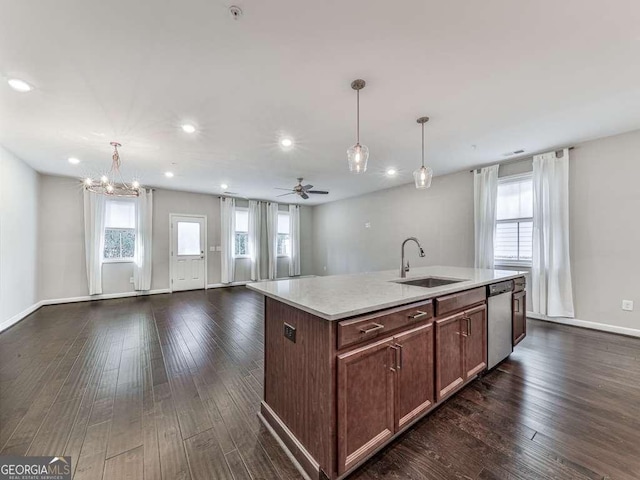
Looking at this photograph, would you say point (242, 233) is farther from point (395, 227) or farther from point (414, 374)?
point (414, 374)

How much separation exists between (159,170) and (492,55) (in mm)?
5364

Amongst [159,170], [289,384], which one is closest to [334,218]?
[159,170]

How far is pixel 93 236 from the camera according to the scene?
5.58 m

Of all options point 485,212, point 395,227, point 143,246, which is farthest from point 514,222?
point 143,246

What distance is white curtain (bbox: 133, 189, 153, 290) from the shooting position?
6086 mm

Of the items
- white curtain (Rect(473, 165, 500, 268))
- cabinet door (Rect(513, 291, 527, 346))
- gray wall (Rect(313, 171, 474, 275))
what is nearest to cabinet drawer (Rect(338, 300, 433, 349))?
cabinet door (Rect(513, 291, 527, 346))

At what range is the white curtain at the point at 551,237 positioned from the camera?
3771mm

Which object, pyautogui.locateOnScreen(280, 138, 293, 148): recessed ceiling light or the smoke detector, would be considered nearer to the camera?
the smoke detector

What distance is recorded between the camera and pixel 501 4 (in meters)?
1.54

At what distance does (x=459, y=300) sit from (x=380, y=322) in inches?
36.4

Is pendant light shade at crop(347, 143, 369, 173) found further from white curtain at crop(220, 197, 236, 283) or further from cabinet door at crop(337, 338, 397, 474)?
white curtain at crop(220, 197, 236, 283)

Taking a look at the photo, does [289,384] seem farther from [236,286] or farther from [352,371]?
[236,286]

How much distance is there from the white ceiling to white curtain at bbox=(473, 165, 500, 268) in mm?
765

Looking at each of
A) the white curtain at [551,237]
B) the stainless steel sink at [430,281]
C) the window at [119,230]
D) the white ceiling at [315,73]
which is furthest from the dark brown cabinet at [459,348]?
the window at [119,230]
